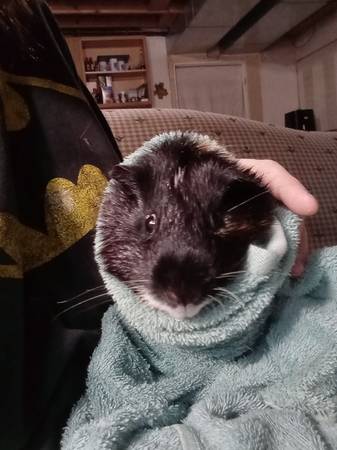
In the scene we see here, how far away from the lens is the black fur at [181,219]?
1.08ft

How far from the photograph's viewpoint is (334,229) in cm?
121

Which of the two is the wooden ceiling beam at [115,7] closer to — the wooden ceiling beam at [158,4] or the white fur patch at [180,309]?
the wooden ceiling beam at [158,4]

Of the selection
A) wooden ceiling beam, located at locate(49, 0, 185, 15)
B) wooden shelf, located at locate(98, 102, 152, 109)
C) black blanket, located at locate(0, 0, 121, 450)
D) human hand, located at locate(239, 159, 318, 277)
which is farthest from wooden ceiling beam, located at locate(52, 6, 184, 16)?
human hand, located at locate(239, 159, 318, 277)

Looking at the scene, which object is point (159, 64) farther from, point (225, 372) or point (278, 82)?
point (225, 372)

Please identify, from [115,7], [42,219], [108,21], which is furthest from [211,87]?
[42,219]

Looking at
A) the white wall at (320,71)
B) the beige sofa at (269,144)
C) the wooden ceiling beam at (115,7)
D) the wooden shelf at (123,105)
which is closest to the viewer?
the beige sofa at (269,144)

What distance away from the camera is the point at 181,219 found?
35 cm

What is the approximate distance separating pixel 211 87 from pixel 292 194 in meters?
4.08

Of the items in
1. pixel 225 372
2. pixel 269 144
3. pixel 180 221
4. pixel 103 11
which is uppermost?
pixel 103 11

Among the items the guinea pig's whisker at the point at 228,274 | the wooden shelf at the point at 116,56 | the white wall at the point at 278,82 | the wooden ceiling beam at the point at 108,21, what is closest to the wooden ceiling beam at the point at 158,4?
the wooden ceiling beam at the point at 108,21

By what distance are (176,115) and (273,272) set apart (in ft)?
2.97

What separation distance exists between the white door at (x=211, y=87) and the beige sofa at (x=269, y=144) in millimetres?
2991

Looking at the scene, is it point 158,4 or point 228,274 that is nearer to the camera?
point 228,274

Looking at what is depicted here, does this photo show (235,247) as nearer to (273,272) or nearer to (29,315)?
(273,272)
